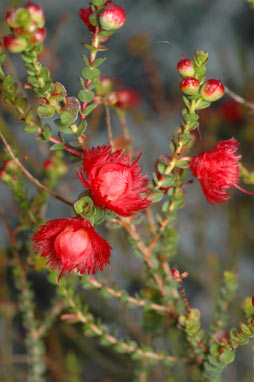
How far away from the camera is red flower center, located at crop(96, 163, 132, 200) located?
1.02 feet

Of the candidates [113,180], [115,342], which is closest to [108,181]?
[113,180]

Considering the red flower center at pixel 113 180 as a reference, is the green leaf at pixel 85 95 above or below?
above

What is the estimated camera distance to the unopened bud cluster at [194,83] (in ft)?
1.06

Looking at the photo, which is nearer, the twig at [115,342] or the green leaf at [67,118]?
the green leaf at [67,118]

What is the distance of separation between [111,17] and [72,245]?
176 millimetres

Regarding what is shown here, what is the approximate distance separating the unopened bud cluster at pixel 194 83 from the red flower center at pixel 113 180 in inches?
3.1

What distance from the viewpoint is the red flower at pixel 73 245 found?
310mm

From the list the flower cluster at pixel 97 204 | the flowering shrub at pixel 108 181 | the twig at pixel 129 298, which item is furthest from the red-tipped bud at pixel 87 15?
the twig at pixel 129 298

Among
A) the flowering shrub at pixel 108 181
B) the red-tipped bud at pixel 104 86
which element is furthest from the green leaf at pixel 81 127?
the red-tipped bud at pixel 104 86

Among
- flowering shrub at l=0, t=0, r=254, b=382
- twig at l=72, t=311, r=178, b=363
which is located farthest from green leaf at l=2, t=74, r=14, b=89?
twig at l=72, t=311, r=178, b=363

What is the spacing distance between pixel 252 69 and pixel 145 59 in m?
0.26

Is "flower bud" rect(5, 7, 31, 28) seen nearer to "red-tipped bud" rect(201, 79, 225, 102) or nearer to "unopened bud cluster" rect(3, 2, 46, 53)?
"unopened bud cluster" rect(3, 2, 46, 53)

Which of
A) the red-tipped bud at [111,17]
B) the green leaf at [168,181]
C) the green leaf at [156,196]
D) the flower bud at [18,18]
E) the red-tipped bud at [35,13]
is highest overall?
the red-tipped bud at [111,17]

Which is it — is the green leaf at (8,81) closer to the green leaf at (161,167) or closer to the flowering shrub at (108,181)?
the flowering shrub at (108,181)
